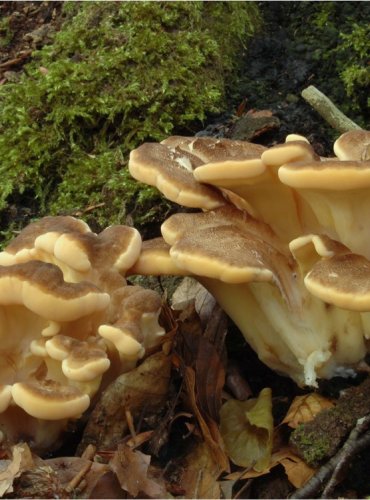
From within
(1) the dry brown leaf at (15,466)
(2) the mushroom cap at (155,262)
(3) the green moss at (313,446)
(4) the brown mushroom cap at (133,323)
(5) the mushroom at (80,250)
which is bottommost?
(3) the green moss at (313,446)

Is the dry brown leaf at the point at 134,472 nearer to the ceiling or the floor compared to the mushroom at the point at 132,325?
nearer to the floor

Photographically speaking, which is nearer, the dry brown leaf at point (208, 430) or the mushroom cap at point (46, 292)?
the mushroom cap at point (46, 292)

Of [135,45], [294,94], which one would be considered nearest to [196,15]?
[135,45]

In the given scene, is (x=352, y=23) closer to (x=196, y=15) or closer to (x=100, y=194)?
(x=196, y=15)

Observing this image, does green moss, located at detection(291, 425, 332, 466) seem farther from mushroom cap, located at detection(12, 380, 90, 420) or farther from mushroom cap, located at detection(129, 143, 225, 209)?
mushroom cap, located at detection(129, 143, 225, 209)

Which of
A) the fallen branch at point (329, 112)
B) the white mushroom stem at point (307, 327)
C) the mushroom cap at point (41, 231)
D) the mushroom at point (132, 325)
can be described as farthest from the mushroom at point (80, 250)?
the fallen branch at point (329, 112)

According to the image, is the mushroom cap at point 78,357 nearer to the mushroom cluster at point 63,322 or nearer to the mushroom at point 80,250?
the mushroom cluster at point 63,322
